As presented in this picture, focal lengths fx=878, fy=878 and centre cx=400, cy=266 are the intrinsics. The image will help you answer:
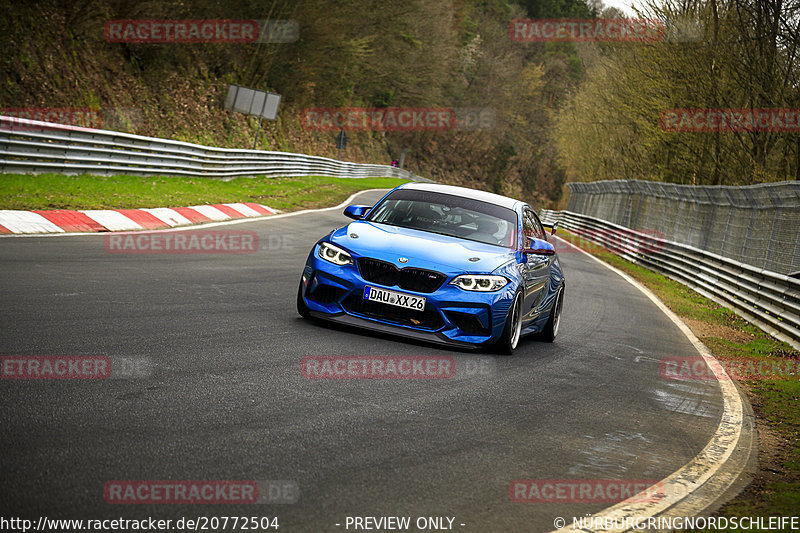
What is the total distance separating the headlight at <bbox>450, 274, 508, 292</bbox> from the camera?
26.1 feet

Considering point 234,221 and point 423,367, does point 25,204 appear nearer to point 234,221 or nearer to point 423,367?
point 234,221

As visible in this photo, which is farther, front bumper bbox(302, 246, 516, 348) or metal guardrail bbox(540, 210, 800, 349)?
metal guardrail bbox(540, 210, 800, 349)

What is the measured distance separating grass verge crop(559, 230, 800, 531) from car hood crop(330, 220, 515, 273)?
9.19 ft

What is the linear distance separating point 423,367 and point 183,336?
6.46 feet

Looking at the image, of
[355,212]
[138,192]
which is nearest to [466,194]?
[355,212]

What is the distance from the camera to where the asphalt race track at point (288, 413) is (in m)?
3.98

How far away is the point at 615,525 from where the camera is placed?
4238mm

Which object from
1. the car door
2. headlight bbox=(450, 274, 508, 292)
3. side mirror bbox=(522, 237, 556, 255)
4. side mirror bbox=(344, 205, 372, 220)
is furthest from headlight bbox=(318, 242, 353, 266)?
side mirror bbox=(522, 237, 556, 255)

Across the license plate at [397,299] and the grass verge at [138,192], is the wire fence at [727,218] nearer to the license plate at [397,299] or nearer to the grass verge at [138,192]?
the license plate at [397,299]

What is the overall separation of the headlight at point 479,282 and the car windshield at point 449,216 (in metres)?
0.91

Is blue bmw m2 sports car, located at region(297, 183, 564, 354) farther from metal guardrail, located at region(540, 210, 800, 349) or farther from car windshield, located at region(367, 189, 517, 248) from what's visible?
metal guardrail, located at region(540, 210, 800, 349)

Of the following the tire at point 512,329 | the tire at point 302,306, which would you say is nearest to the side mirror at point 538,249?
the tire at point 512,329

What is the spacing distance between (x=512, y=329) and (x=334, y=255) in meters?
1.84

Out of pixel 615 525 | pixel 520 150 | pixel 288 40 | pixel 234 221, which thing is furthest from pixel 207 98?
pixel 520 150
